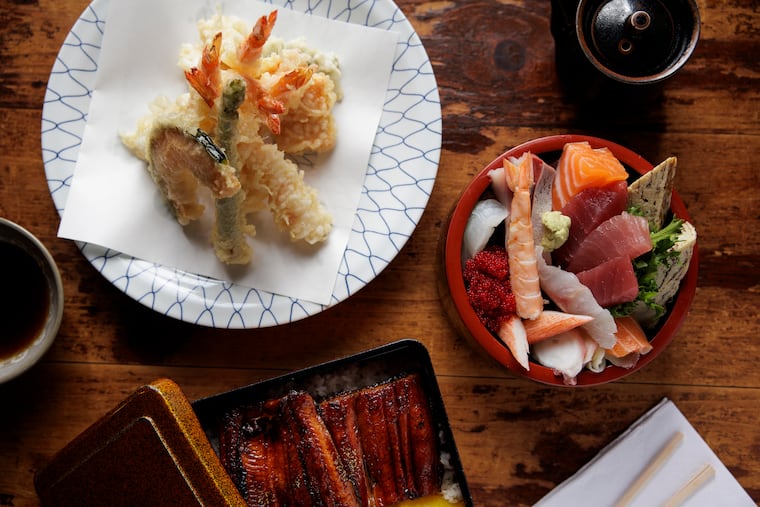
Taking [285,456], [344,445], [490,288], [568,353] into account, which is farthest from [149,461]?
[568,353]

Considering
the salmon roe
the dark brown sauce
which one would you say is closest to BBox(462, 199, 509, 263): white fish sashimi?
the salmon roe

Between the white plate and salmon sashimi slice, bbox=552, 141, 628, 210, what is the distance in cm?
28

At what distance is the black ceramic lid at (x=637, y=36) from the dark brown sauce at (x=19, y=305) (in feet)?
4.34

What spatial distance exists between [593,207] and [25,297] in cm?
127

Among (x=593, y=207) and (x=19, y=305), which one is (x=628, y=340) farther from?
(x=19, y=305)

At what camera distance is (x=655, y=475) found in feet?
5.57

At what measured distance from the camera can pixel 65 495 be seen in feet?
4.68

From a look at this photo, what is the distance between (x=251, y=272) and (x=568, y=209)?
27.8 inches

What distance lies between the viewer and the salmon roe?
1467 mm

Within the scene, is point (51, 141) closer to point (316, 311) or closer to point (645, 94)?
point (316, 311)

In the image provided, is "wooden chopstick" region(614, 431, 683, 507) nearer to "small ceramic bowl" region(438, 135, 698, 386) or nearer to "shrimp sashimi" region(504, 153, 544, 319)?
"small ceramic bowl" region(438, 135, 698, 386)

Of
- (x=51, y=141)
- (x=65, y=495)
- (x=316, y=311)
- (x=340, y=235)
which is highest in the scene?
(x=51, y=141)

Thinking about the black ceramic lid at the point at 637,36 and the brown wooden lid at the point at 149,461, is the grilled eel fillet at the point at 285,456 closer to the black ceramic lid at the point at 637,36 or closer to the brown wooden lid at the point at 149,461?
the brown wooden lid at the point at 149,461

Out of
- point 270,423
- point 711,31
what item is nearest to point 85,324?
point 270,423
